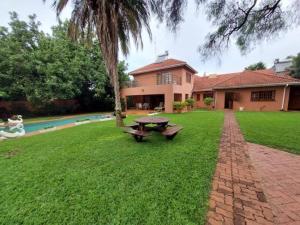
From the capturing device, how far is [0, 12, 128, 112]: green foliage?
44.8ft

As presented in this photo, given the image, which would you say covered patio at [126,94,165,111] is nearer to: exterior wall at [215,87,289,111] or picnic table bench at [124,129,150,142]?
exterior wall at [215,87,289,111]

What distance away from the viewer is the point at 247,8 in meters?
5.33

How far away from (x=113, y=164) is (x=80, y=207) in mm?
1584

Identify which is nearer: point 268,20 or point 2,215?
point 2,215

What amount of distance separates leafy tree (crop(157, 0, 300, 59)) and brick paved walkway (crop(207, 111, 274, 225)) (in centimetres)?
445

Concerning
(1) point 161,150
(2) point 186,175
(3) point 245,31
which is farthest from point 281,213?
(3) point 245,31

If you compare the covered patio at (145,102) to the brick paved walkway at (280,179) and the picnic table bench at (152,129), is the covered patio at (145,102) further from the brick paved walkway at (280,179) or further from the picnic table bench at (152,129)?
the brick paved walkway at (280,179)

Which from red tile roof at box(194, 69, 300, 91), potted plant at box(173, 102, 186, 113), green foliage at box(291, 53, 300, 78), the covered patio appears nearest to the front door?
red tile roof at box(194, 69, 300, 91)

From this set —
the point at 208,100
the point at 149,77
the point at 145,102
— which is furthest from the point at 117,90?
the point at 208,100

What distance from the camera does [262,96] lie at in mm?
17172

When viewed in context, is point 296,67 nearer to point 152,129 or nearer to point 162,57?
point 162,57

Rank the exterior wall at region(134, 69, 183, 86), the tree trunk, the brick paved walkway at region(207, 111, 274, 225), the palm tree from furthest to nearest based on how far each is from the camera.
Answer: the exterior wall at region(134, 69, 183, 86) < the tree trunk < the palm tree < the brick paved walkway at region(207, 111, 274, 225)

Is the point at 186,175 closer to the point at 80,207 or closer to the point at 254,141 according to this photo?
the point at 80,207

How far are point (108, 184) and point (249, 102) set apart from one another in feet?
64.5
